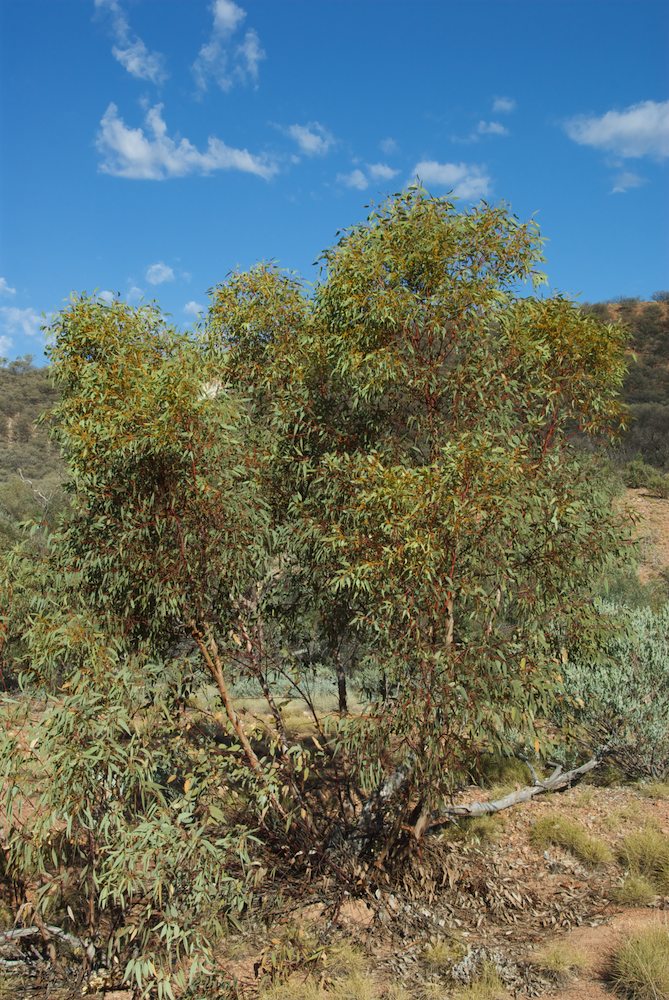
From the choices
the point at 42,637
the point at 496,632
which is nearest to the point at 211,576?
the point at 42,637

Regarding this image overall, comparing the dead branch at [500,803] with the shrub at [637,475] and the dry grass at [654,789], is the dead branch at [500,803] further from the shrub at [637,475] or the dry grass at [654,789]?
the shrub at [637,475]

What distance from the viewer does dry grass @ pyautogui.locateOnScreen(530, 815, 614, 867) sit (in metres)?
6.60

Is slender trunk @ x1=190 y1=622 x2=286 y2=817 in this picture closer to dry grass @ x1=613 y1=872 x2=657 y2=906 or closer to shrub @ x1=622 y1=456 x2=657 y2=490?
dry grass @ x1=613 y1=872 x2=657 y2=906

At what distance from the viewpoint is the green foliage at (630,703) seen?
819 centimetres

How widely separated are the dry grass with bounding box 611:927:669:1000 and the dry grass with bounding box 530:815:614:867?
166 centimetres

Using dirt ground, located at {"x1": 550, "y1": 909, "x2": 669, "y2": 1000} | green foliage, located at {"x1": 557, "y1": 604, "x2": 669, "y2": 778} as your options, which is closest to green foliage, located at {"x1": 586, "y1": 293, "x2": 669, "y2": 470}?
green foliage, located at {"x1": 557, "y1": 604, "x2": 669, "y2": 778}

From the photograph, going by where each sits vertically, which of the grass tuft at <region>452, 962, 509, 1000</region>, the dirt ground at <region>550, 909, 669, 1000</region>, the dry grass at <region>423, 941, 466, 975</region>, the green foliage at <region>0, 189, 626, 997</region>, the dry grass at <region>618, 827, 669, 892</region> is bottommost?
the dry grass at <region>423, 941, 466, 975</region>

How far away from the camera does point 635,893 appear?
231 inches

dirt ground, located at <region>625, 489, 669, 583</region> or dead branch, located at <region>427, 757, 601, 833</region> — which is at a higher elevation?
dirt ground, located at <region>625, 489, 669, 583</region>

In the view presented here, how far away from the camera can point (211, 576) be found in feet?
17.6

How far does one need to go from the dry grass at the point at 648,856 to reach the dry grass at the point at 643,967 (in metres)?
1.28

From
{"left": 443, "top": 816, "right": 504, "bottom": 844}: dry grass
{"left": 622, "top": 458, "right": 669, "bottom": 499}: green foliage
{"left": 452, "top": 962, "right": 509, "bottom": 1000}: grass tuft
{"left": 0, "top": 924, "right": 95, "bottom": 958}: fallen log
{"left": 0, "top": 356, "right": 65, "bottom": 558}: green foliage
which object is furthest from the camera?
{"left": 622, "top": 458, "right": 669, "bottom": 499}: green foliage

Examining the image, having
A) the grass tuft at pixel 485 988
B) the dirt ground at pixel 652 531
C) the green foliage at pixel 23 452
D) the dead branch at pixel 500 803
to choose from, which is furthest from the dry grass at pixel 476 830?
the dirt ground at pixel 652 531

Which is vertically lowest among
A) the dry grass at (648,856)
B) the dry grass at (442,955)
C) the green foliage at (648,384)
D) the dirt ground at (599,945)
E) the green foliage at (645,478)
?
the dry grass at (442,955)
